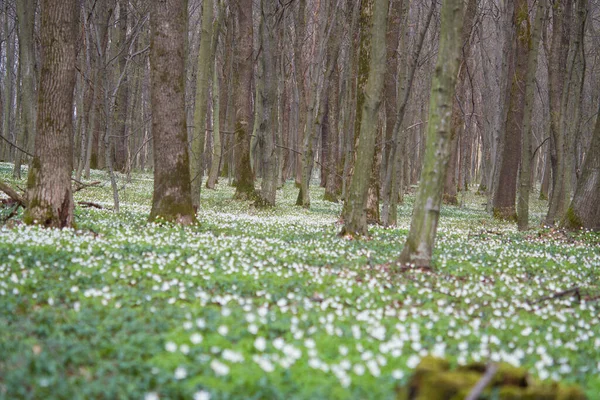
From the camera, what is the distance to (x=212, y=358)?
4.23 metres

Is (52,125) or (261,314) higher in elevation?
(52,125)

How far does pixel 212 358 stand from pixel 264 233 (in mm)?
8257

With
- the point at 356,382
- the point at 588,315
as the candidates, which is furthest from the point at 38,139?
the point at 588,315

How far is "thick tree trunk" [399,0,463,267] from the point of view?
28.2 feet

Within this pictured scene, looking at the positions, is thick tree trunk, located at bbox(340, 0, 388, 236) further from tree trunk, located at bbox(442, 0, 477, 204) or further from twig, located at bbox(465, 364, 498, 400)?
twig, located at bbox(465, 364, 498, 400)

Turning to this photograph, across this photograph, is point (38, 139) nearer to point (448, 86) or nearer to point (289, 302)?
point (289, 302)

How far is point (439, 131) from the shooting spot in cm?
867

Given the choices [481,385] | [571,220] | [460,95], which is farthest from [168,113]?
[460,95]

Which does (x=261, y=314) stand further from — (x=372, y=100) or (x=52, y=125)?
(x=52, y=125)

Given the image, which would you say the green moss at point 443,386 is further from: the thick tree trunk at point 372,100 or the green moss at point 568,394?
the thick tree trunk at point 372,100

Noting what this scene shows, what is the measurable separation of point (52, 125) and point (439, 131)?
7559mm

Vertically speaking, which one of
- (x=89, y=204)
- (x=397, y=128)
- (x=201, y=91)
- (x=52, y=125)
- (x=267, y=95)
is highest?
(x=267, y=95)

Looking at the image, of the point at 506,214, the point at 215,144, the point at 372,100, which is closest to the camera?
the point at 372,100

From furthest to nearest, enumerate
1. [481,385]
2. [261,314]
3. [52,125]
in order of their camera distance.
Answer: [52,125] → [261,314] → [481,385]
